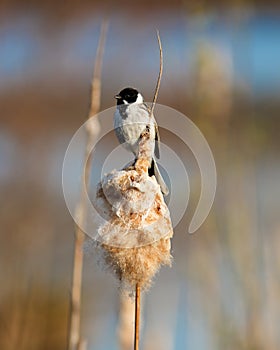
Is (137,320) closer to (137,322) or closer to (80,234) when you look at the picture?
(137,322)

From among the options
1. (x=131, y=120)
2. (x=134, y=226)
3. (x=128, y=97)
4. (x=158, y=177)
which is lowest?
(x=134, y=226)

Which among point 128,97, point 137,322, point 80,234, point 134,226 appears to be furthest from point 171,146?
point 137,322

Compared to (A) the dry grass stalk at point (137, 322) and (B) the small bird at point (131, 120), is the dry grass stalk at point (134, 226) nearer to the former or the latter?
(A) the dry grass stalk at point (137, 322)

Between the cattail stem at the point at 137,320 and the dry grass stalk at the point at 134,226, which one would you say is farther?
the dry grass stalk at the point at 134,226

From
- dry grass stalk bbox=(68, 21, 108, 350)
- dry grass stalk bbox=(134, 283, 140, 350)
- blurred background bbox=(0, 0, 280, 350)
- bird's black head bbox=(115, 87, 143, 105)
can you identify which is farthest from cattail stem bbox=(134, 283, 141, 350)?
bird's black head bbox=(115, 87, 143, 105)

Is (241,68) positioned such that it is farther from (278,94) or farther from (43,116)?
(278,94)

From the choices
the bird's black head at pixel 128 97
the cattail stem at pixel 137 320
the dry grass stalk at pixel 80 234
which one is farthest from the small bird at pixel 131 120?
the cattail stem at pixel 137 320

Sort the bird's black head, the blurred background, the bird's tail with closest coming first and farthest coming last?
1. the bird's tail
2. the blurred background
3. the bird's black head

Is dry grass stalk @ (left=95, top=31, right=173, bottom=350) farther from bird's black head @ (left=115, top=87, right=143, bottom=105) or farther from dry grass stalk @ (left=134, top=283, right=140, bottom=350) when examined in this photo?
bird's black head @ (left=115, top=87, right=143, bottom=105)
